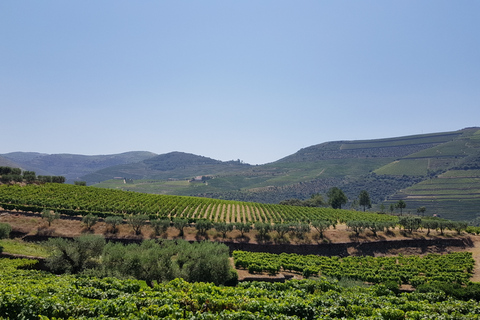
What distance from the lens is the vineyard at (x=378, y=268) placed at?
3584 cm

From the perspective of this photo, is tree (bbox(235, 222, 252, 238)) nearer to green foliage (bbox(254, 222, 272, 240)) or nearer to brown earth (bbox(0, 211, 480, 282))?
brown earth (bbox(0, 211, 480, 282))

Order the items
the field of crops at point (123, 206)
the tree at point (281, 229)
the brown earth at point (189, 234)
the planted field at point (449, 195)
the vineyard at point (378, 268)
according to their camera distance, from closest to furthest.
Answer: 1. the vineyard at point (378, 268)
2. the brown earth at point (189, 234)
3. the tree at point (281, 229)
4. the field of crops at point (123, 206)
5. the planted field at point (449, 195)

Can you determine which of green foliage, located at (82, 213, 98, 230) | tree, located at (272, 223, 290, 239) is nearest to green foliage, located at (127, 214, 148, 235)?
green foliage, located at (82, 213, 98, 230)

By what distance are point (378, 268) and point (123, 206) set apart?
52921 mm

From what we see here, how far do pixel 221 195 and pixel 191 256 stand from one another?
6772 inches

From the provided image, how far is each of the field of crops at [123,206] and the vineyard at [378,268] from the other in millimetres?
21665

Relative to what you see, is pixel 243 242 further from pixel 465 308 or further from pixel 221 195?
pixel 221 195

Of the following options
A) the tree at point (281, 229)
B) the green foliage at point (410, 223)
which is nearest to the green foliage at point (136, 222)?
the tree at point (281, 229)

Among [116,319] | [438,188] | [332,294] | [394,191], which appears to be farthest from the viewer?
[394,191]

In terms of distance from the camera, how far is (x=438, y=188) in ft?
563

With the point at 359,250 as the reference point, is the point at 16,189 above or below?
above

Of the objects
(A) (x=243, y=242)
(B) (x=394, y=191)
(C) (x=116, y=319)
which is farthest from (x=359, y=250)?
(B) (x=394, y=191)

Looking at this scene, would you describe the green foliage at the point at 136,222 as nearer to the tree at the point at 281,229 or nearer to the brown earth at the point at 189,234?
the brown earth at the point at 189,234

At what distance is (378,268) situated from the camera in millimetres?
41250
